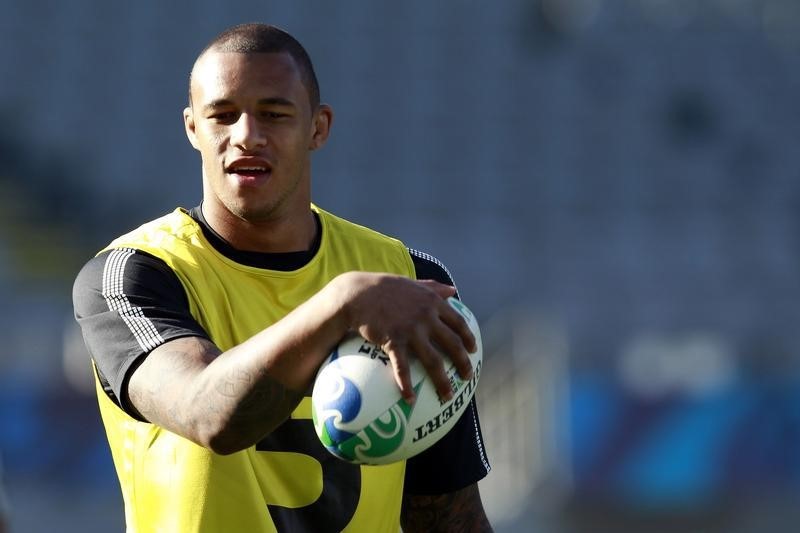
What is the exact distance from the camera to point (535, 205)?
15.0 metres

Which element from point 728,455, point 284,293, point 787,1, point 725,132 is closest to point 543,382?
point 728,455

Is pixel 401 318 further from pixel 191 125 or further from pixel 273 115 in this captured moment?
pixel 191 125

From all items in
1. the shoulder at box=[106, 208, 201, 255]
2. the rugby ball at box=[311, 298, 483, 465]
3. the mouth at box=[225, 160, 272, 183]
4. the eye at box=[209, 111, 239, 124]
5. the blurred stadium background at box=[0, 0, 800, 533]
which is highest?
the eye at box=[209, 111, 239, 124]

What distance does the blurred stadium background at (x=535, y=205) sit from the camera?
1196 cm

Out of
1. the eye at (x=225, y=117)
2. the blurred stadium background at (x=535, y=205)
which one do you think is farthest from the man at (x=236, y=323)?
the blurred stadium background at (x=535, y=205)

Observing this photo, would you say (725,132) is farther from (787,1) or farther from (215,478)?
(215,478)

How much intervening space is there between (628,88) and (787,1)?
2.52 m

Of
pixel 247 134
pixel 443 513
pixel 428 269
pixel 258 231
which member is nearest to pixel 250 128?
pixel 247 134

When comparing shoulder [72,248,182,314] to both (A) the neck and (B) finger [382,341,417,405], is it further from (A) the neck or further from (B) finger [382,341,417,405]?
(B) finger [382,341,417,405]

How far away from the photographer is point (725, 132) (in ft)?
52.5

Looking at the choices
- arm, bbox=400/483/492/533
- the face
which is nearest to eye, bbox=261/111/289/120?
the face

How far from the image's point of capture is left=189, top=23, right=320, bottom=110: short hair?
3.11 meters

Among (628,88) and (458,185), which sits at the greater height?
(628,88)

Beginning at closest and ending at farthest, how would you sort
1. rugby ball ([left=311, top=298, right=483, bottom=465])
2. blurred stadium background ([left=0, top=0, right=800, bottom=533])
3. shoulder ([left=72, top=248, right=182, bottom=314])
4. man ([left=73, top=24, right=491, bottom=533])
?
1. rugby ball ([left=311, top=298, right=483, bottom=465])
2. man ([left=73, top=24, right=491, bottom=533])
3. shoulder ([left=72, top=248, right=182, bottom=314])
4. blurred stadium background ([left=0, top=0, right=800, bottom=533])
